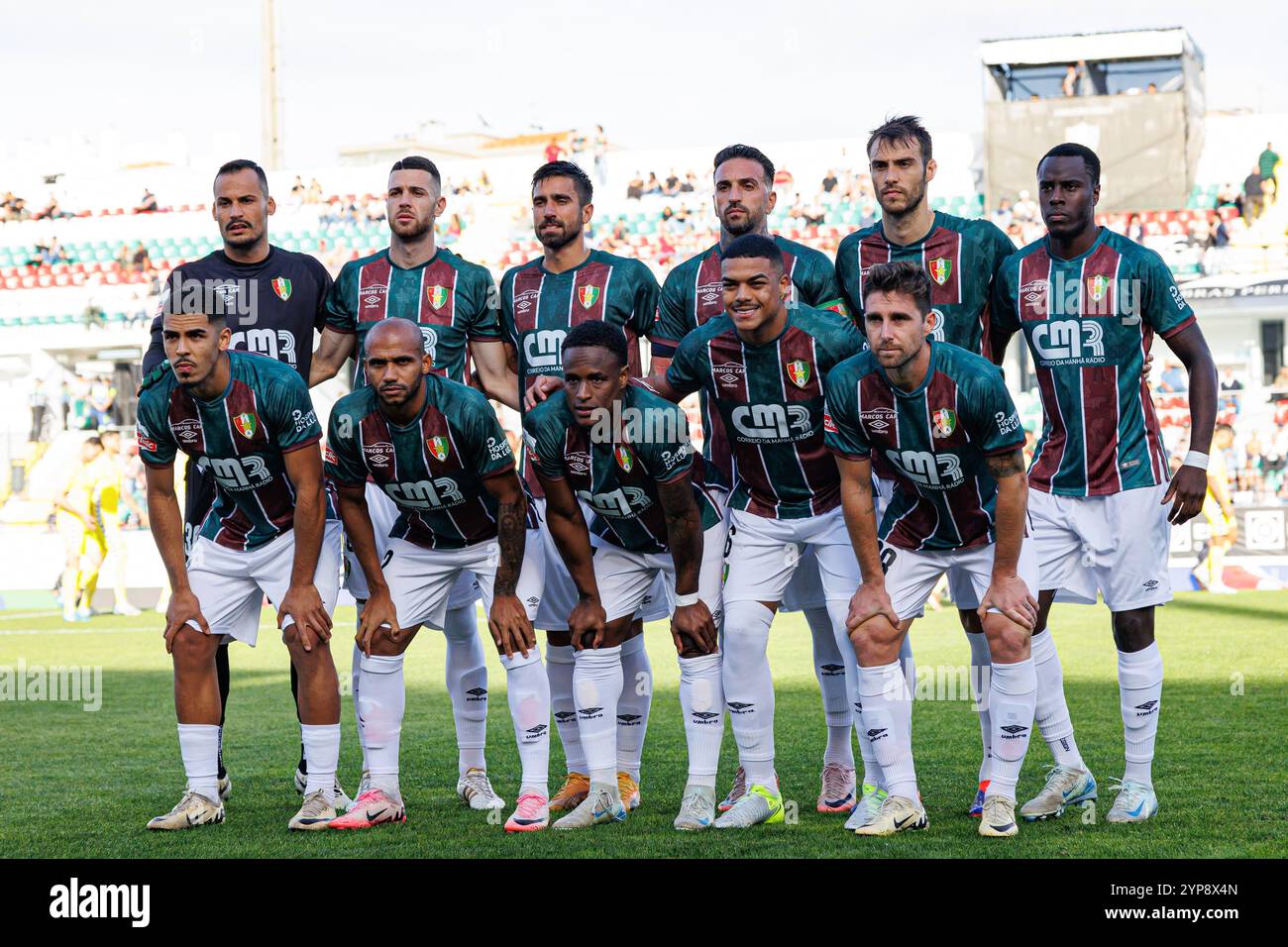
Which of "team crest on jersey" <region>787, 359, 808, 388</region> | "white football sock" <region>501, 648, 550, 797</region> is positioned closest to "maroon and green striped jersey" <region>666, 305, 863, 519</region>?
"team crest on jersey" <region>787, 359, 808, 388</region>

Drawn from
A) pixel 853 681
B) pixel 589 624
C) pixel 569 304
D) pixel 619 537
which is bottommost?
pixel 853 681

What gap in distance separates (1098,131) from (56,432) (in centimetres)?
1960

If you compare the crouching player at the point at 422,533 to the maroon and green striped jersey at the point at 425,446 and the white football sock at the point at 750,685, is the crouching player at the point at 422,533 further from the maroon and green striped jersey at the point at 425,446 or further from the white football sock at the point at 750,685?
the white football sock at the point at 750,685

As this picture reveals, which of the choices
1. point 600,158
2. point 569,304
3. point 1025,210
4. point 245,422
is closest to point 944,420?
point 569,304

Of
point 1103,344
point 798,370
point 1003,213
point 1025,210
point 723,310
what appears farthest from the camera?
point 1003,213

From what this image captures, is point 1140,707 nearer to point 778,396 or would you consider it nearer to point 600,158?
point 778,396

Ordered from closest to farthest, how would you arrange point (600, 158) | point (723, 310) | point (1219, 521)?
point (723, 310), point (1219, 521), point (600, 158)

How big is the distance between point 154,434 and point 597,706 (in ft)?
6.69

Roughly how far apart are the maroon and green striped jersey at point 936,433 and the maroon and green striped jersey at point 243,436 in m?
2.05

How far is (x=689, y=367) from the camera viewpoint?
18.6ft

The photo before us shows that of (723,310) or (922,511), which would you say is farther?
(723,310)
